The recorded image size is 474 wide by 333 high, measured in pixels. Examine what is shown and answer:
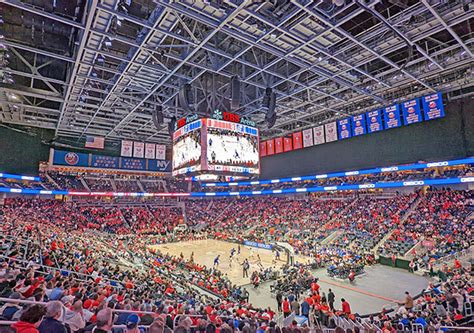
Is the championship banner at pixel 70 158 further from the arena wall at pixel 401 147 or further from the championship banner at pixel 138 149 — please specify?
the arena wall at pixel 401 147

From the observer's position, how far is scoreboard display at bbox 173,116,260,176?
50.3 feet

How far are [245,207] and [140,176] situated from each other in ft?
61.3

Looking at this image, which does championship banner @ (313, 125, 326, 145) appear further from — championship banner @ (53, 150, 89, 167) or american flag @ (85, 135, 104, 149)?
championship banner @ (53, 150, 89, 167)

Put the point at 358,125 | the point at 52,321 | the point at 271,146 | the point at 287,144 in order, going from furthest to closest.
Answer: the point at 271,146
the point at 287,144
the point at 358,125
the point at 52,321

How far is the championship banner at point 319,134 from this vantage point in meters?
27.0

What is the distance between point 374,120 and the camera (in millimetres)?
23156

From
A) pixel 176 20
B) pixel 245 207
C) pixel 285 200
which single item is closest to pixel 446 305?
pixel 176 20

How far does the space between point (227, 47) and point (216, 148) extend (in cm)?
581

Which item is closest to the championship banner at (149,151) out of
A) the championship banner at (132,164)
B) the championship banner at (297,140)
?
the championship banner at (132,164)

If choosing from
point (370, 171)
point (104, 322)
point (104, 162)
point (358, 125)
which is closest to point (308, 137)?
point (358, 125)

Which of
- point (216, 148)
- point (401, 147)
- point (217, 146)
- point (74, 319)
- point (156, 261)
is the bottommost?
point (156, 261)

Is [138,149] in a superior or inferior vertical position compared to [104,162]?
superior

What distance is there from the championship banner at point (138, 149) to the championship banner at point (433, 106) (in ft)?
91.5

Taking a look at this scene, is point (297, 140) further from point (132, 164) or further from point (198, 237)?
point (132, 164)
